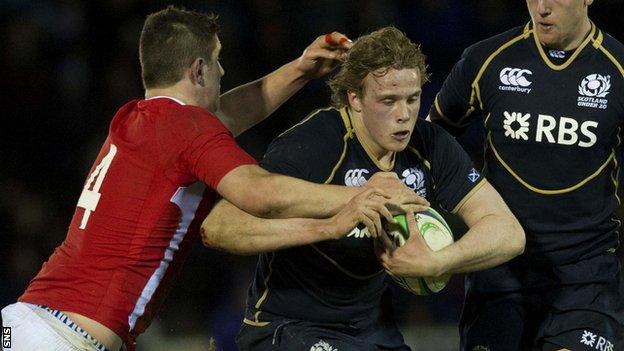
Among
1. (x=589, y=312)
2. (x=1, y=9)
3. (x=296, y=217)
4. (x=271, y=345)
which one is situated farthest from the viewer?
(x=1, y=9)

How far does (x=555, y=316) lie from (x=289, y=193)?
1.72 metres

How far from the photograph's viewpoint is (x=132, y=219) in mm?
3814

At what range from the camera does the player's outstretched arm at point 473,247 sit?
3.82 m

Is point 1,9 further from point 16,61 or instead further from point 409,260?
point 409,260

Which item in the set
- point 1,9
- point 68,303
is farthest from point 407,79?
point 1,9

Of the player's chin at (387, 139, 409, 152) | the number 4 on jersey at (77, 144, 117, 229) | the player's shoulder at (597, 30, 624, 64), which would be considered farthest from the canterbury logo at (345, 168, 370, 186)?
the player's shoulder at (597, 30, 624, 64)

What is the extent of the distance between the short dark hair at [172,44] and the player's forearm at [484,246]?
4.09ft

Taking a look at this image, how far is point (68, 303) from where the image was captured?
3.79 meters

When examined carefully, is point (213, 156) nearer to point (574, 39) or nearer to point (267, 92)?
point (267, 92)

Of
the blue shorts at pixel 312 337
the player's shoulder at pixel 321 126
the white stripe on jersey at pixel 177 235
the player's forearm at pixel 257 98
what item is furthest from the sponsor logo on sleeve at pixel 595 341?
the white stripe on jersey at pixel 177 235

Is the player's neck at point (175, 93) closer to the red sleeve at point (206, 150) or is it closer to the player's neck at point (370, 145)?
the red sleeve at point (206, 150)

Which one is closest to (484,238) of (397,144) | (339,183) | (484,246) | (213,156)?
(484,246)

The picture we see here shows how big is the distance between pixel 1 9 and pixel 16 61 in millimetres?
458

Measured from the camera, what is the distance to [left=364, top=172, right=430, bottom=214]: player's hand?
361 cm
